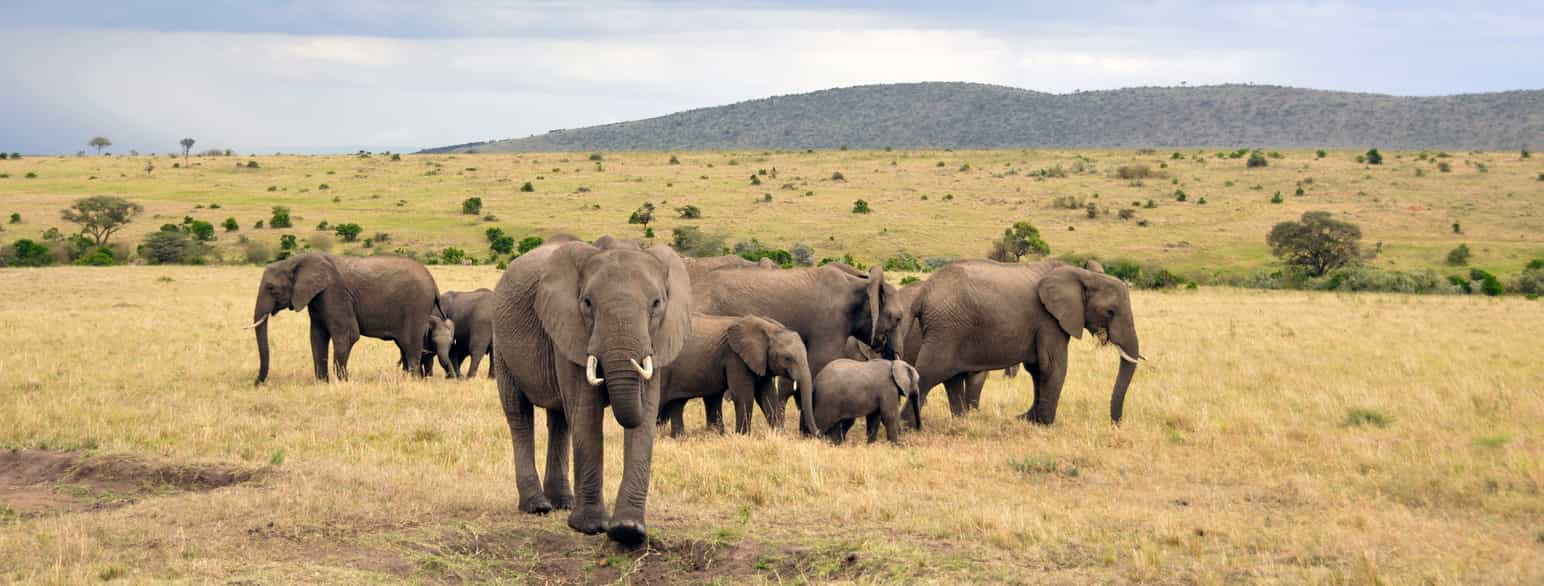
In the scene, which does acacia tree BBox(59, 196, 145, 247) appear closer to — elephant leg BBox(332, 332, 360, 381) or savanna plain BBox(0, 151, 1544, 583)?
savanna plain BBox(0, 151, 1544, 583)

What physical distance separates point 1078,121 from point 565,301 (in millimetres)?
148365

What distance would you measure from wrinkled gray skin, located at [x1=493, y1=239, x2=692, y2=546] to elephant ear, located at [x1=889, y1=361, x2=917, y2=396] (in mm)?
4846

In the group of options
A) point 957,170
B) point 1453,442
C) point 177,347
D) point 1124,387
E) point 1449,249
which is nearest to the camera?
point 1453,442

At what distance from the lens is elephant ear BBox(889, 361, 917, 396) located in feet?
44.8

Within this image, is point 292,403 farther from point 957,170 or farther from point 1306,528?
point 957,170

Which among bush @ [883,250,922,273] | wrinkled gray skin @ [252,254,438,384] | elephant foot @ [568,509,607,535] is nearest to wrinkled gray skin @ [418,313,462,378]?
wrinkled gray skin @ [252,254,438,384]

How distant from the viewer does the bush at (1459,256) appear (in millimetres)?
49625

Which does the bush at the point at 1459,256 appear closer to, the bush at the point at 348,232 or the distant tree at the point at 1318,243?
the distant tree at the point at 1318,243

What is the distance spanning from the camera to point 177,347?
70.5ft

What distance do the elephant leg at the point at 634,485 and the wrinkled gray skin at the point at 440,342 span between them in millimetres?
11587

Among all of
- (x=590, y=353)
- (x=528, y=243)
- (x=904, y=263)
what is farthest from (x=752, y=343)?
(x=528, y=243)

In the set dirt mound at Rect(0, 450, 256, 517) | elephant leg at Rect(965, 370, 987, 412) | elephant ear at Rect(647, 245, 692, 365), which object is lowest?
elephant leg at Rect(965, 370, 987, 412)

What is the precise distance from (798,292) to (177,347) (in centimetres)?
1112

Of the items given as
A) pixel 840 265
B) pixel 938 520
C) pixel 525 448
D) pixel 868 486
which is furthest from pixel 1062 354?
pixel 525 448
